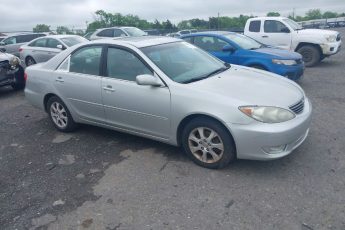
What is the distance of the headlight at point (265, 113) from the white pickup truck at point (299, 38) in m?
7.86

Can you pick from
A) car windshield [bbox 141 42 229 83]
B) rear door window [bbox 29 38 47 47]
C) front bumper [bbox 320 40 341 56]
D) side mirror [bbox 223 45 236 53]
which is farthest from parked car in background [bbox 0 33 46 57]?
front bumper [bbox 320 40 341 56]

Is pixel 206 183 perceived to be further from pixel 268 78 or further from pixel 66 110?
pixel 66 110

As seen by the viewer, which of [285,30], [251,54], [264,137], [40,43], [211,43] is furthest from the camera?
[40,43]

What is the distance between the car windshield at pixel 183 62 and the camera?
4219 millimetres

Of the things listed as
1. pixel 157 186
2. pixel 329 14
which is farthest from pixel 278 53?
pixel 329 14

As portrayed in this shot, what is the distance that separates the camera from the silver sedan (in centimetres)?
360

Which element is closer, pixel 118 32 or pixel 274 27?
pixel 274 27

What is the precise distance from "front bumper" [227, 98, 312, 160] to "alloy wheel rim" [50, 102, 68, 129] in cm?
299

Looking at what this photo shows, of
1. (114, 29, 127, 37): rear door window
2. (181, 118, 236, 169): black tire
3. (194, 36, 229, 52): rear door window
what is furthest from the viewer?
(114, 29, 127, 37): rear door window

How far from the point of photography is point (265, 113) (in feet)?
11.6

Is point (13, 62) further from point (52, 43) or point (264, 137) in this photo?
point (264, 137)

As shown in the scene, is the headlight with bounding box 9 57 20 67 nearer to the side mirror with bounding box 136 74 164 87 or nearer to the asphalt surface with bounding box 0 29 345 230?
the asphalt surface with bounding box 0 29 345 230

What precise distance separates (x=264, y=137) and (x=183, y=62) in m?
1.65

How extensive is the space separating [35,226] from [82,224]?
46 centimetres
